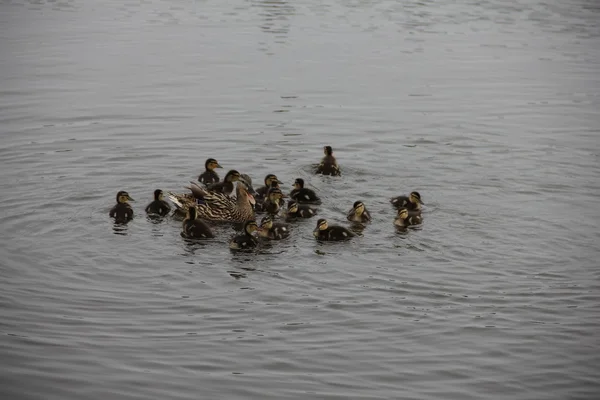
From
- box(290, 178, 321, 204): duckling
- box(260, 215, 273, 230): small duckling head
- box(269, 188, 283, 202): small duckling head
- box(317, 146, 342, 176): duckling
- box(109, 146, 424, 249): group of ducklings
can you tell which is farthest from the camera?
box(317, 146, 342, 176): duckling

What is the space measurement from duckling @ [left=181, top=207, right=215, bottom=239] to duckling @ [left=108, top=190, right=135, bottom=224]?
69 cm

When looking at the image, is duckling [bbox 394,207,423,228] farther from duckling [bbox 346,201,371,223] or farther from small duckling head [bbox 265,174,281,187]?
small duckling head [bbox 265,174,281,187]

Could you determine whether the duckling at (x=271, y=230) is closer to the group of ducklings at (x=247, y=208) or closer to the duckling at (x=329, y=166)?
the group of ducklings at (x=247, y=208)

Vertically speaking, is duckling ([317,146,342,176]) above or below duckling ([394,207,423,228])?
above

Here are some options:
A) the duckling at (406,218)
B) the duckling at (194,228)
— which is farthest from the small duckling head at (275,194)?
the duckling at (406,218)

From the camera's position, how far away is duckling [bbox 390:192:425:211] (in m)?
10.6

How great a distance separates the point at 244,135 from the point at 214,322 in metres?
6.38

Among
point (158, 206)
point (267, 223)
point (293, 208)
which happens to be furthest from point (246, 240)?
point (158, 206)

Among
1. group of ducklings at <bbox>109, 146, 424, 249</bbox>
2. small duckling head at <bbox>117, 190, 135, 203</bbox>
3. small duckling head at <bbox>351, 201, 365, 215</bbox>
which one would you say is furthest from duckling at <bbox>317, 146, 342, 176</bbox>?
small duckling head at <bbox>117, 190, 135, 203</bbox>

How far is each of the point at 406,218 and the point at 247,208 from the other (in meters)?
1.83

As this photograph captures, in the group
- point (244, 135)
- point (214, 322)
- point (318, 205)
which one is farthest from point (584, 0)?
point (214, 322)

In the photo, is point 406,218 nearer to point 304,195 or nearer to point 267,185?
point 304,195

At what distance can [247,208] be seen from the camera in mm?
10859

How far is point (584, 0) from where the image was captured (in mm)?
27562
